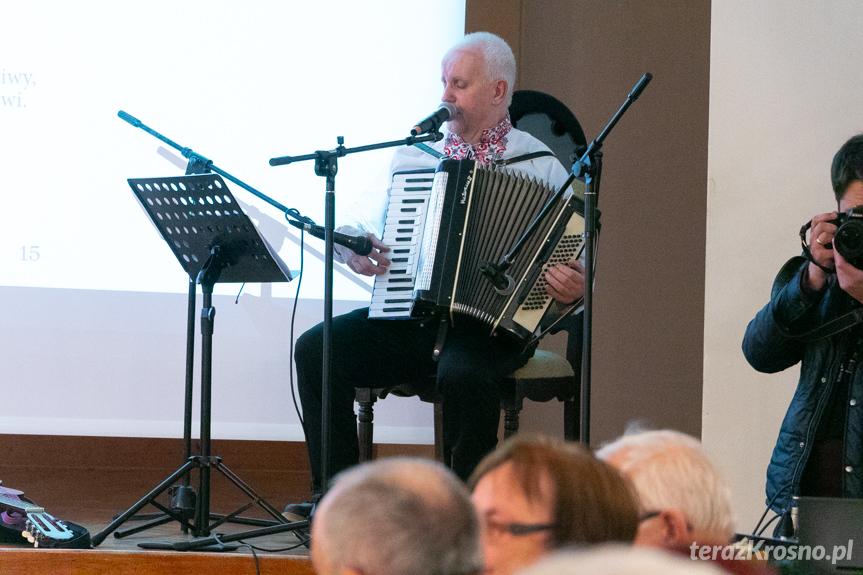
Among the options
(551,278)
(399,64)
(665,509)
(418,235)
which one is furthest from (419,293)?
(665,509)

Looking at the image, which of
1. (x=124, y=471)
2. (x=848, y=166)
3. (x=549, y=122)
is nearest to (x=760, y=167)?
(x=549, y=122)

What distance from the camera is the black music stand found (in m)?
2.11

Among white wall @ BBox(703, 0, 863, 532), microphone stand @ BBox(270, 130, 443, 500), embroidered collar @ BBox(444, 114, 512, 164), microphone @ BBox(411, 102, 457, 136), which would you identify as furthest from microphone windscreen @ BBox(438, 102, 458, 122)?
white wall @ BBox(703, 0, 863, 532)

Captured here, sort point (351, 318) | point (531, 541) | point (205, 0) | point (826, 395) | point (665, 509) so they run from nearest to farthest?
point (531, 541) < point (665, 509) < point (826, 395) < point (351, 318) < point (205, 0)

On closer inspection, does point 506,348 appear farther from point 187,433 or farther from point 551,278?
point 187,433

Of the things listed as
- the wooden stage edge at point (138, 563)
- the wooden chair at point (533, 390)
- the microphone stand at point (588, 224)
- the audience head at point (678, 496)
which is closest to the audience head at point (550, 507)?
the audience head at point (678, 496)

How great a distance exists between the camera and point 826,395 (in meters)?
2.03

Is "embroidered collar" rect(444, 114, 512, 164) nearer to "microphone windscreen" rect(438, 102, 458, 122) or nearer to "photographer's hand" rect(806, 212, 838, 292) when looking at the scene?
"microphone windscreen" rect(438, 102, 458, 122)

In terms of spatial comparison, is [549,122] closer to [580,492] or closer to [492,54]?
[492,54]

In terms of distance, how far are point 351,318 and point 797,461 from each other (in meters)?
1.22

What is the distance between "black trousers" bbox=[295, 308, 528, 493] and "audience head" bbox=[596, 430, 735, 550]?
4.32 ft

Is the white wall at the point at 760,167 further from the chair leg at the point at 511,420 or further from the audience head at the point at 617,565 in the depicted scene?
the audience head at the point at 617,565

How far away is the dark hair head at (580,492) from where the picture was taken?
812 millimetres

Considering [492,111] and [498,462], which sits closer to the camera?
[498,462]
